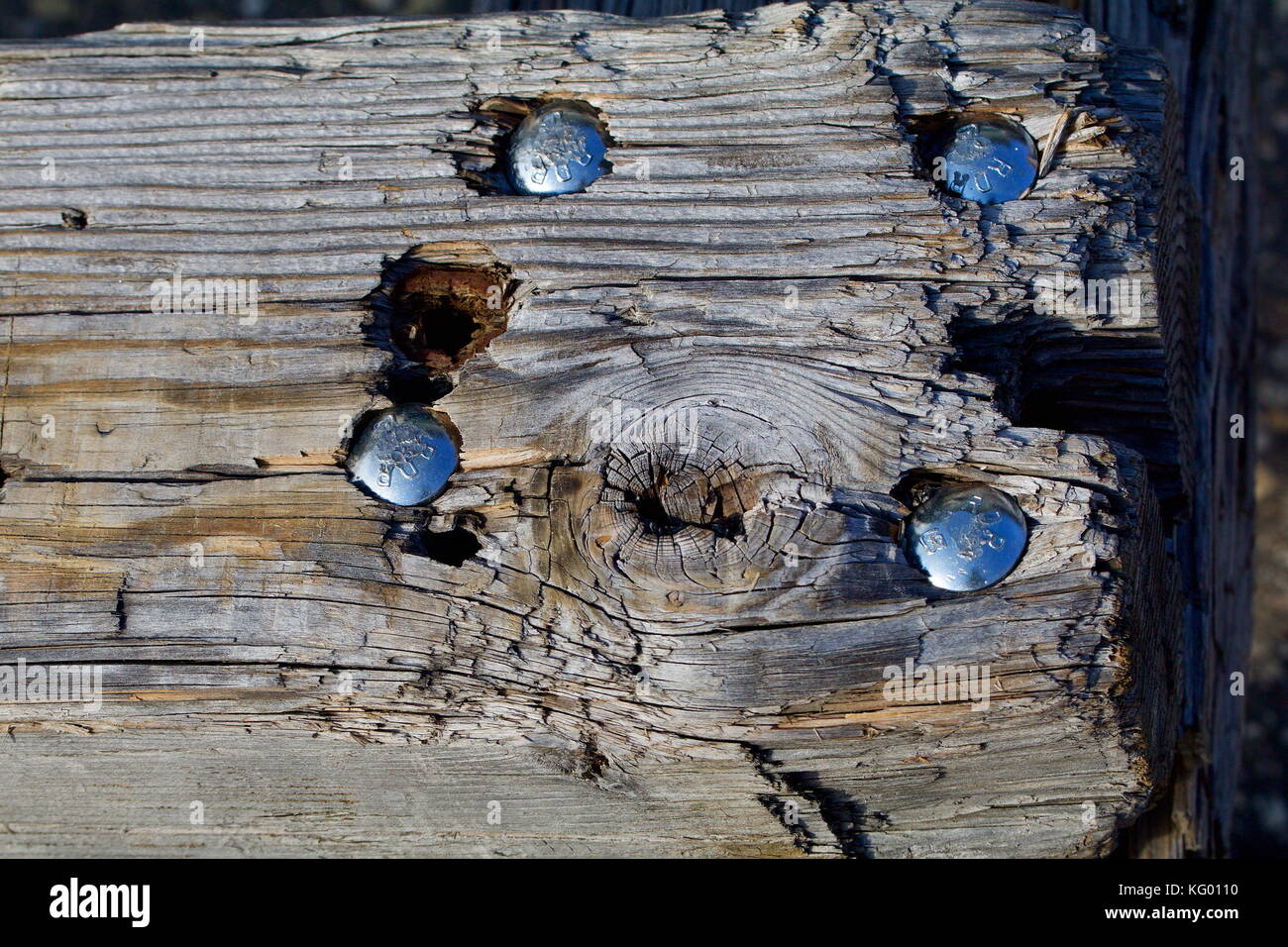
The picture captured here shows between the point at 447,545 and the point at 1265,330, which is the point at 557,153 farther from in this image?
the point at 1265,330

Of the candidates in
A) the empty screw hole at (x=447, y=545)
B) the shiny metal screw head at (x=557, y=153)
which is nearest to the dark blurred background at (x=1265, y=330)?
the shiny metal screw head at (x=557, y=153)

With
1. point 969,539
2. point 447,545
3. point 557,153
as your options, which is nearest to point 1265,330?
point 969,539

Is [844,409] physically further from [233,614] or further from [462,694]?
[233,614]

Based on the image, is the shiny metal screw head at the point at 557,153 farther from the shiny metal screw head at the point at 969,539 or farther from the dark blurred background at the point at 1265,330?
the dark blurred background at the point at 1265,330

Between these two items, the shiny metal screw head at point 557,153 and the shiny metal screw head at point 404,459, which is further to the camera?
the shiny metal screw head at point 557,153

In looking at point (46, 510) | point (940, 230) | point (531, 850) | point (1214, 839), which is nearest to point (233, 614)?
point (46, 510)

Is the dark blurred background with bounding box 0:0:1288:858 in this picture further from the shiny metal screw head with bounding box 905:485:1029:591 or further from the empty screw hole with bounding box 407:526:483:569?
the shiny metal screw head with bounding box 905:485:1029:591
